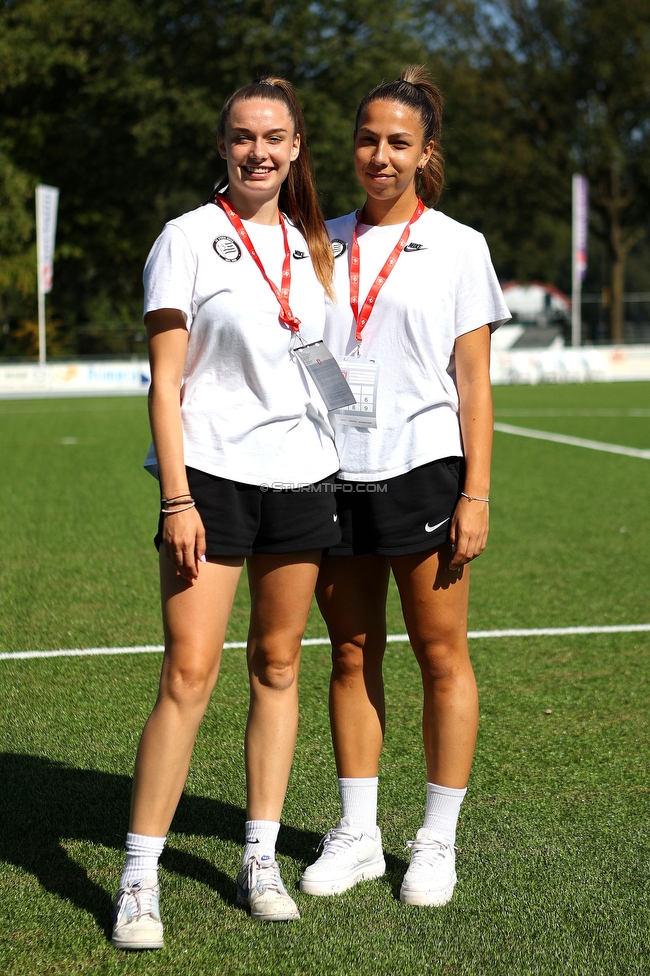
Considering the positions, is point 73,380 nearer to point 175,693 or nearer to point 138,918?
point 175,693

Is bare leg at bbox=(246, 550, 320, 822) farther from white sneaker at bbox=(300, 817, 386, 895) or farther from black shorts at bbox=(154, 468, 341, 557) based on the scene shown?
white sneaker at bbox=(300, 817, 386, 895)

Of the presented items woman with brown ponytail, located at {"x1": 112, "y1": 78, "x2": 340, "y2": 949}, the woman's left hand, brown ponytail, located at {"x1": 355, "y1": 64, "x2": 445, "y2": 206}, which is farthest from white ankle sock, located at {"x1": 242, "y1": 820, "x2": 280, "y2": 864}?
brown ponytail, located at {"x1": 355, "y1": 64, "x2": 445, "y2": 206}

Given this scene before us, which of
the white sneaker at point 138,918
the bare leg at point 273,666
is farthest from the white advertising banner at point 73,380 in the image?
the white sneaker at point 138,918

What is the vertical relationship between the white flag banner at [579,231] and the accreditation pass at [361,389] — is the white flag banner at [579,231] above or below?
above

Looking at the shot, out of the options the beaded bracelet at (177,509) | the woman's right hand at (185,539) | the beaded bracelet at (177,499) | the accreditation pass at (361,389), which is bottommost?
the woman's right hand at (185,539)

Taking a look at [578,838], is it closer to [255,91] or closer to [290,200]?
[290,200]

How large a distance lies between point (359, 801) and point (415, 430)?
1020 millimetres

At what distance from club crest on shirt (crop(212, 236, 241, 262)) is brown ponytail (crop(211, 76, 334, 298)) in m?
0.21

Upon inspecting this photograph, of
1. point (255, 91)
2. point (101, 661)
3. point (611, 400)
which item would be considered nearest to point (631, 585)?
point (101, 661)

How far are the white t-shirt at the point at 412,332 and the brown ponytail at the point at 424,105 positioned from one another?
26 centimetres

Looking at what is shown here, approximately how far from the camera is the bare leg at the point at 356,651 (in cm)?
285

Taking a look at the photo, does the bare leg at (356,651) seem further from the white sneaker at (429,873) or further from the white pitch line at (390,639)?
the white pitch line at (390,639)

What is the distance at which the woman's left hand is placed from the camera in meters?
2.73

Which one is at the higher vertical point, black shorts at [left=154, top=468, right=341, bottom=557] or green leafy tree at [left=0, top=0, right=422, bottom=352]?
green leafy tree at [left=0, top=0, right=422, bottom=352]
